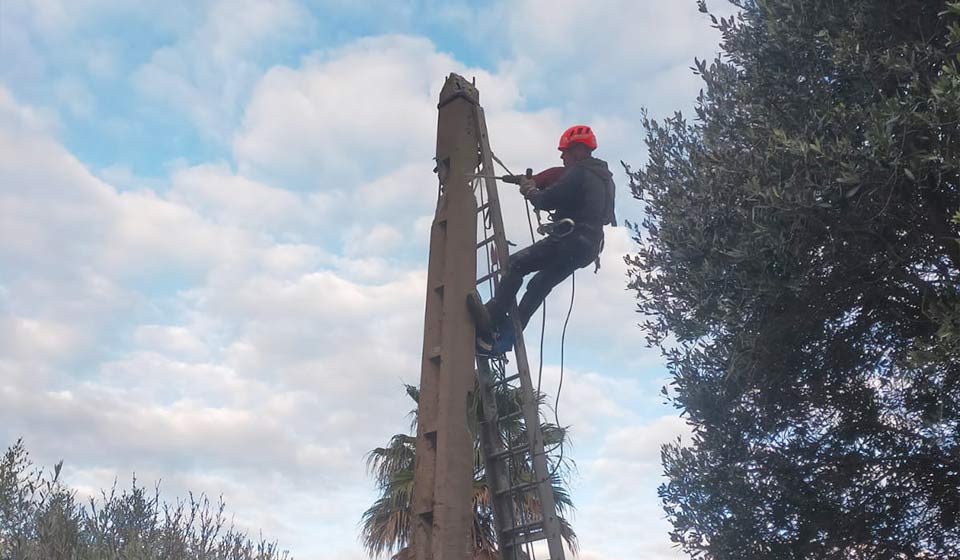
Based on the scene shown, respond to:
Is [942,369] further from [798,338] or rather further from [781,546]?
[781,546]

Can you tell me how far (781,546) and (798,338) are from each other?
2825 millimetres

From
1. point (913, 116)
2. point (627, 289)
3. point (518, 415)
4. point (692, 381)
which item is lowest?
point (518, 415)

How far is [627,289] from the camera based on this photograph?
42.6 ft

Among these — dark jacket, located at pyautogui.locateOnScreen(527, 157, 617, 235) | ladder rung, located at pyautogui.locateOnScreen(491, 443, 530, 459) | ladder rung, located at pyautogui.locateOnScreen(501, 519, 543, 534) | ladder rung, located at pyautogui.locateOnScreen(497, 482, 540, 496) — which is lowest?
ladder rung, located at pyautogui.locateOnScreen(501, 519, 543, 534)

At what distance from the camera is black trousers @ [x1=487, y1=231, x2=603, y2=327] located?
775 centimetres

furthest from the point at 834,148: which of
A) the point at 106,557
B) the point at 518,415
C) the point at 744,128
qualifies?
the point at 106,557

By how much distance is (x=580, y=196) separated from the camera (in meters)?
8.16

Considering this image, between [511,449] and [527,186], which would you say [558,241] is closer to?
[527,186]

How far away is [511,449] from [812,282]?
18.7 feet

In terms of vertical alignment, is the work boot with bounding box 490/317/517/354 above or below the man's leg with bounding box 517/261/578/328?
below

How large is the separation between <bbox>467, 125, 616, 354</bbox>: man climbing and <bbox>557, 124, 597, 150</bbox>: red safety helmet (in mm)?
203

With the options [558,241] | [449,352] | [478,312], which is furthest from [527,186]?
[449,352]

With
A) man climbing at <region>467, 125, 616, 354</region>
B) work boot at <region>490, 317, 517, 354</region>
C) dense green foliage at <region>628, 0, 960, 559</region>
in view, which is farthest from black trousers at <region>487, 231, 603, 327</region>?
dense green foliage at <region>628, 0, 960, 559</region>

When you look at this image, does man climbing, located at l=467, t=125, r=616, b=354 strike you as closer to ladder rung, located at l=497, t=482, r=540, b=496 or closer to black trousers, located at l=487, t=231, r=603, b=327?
black trousers, located at l=487, t=231, r=603, b=327
